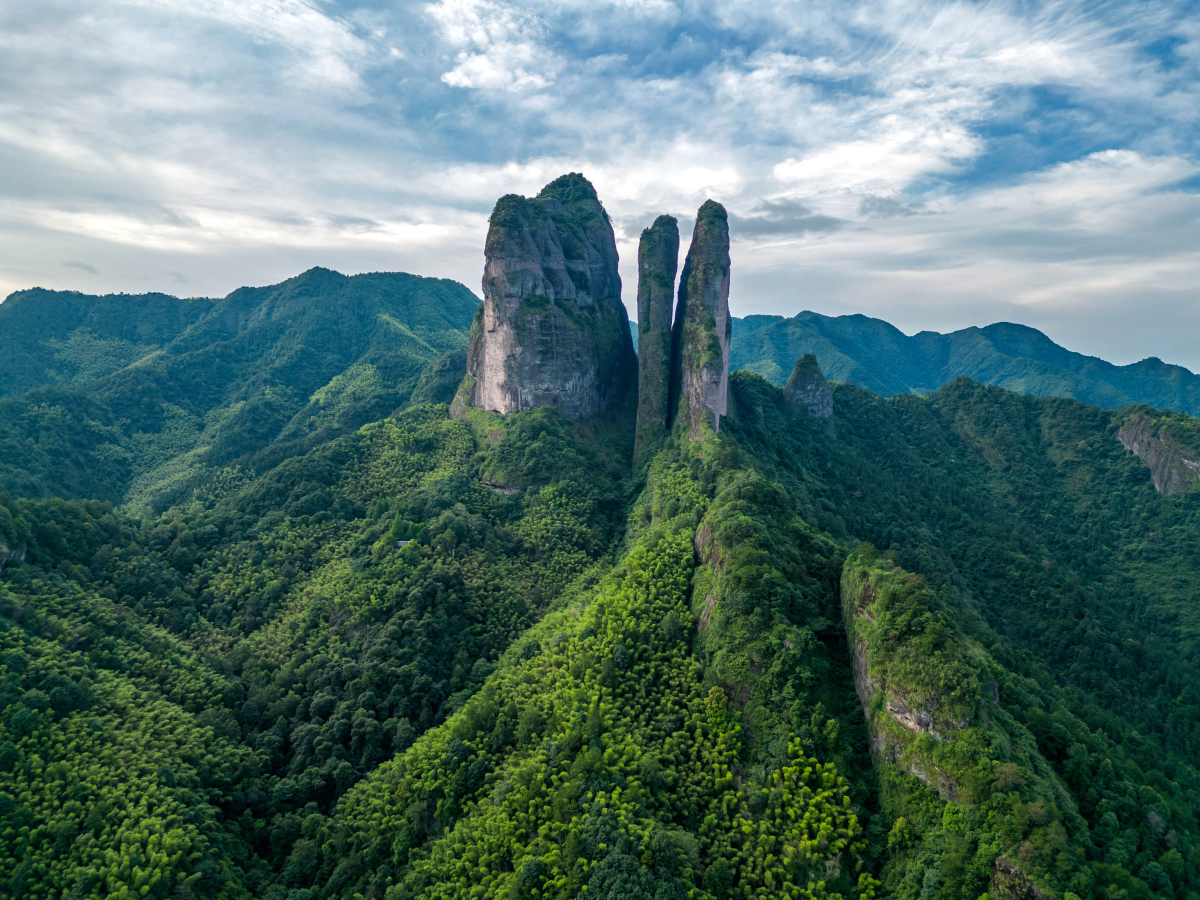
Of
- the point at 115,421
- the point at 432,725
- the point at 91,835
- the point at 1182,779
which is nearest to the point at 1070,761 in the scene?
the point at 1182,779

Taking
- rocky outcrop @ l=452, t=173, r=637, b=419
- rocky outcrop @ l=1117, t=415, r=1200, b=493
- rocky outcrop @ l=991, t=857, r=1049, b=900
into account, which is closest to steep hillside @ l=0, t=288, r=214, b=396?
rocky outcrop @ l=452, t=173, r=637, b=419

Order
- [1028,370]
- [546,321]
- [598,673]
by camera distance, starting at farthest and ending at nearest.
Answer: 1. [1028,370]
2. [546,321]
3. [598,673]

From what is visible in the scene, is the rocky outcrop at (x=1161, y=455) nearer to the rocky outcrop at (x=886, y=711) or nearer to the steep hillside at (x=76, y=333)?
the rocky outcrop at (x=886, y=711)

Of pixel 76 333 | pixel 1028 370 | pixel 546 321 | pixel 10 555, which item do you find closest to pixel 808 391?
pixel 546 321

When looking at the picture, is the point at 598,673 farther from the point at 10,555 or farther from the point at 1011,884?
the point at 10,555

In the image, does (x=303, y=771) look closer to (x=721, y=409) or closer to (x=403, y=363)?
(x=721, y=409)
